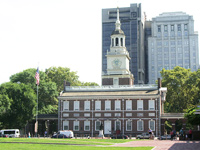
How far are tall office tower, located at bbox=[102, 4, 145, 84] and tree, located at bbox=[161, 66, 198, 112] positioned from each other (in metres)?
74.0

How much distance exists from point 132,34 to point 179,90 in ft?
265

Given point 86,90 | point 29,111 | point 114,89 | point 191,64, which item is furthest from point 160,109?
point 191,64

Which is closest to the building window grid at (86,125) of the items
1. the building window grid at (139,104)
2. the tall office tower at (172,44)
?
the building window grid at (139,104)

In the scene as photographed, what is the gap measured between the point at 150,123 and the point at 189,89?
1833 cm

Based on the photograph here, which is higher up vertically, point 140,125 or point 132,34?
point 132,34

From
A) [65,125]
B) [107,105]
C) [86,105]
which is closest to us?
[107,105]

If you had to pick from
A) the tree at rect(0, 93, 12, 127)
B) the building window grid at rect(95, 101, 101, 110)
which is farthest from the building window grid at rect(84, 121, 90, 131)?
the tree at rect(0, 93, 12, 127)

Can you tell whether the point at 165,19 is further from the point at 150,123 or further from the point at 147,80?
the point at 150,123

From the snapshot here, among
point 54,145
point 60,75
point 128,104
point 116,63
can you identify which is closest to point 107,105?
point 128,104

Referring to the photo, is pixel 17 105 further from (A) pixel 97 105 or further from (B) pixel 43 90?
(A) pixel 97 105

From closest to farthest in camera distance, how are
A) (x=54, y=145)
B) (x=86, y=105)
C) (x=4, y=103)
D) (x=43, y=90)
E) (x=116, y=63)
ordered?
(x=54, y=145) < (x=4, y=103) < (x=86, y=105) < (x=43, y=90) < (x=116, y=63)

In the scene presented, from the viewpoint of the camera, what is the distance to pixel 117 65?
78.3m

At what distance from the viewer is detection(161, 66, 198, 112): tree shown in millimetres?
79188

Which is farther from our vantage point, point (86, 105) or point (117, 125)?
point (86, 105)
